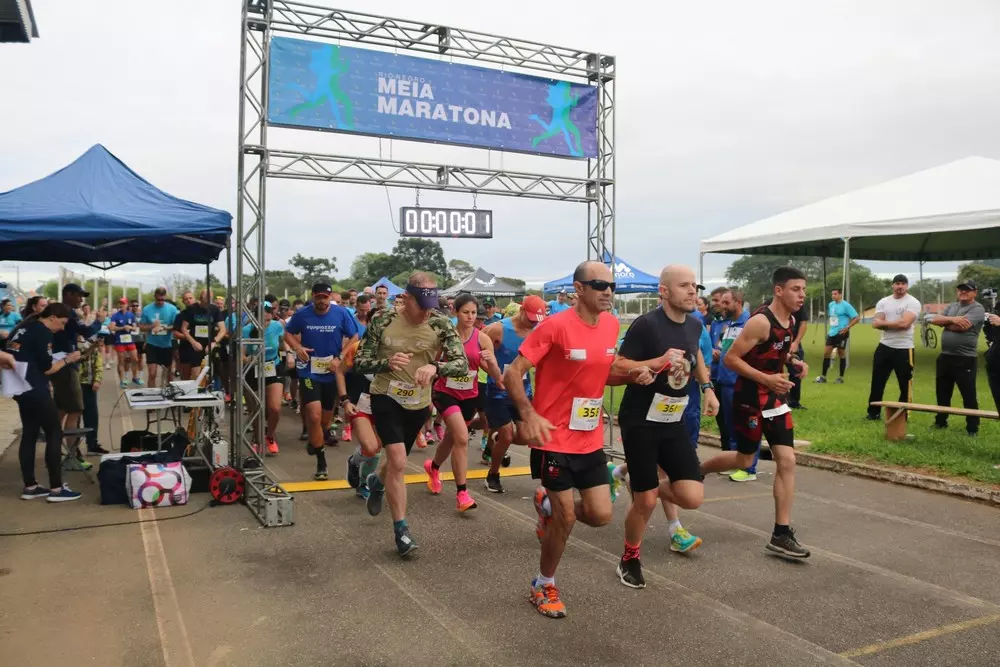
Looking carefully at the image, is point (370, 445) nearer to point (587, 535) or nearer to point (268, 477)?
point (268, 477)

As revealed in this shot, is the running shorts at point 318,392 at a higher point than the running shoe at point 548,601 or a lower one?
higher

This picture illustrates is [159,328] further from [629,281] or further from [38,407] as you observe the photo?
[629,281]

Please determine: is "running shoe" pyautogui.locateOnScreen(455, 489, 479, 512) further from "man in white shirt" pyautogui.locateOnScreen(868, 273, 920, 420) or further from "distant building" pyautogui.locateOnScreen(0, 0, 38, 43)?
"distant building" pyautogui.locateOnScreen(0, 0, 38, 43)

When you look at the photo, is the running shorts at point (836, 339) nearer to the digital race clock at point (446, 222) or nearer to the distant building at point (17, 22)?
the digital race clock at point (446, 222)

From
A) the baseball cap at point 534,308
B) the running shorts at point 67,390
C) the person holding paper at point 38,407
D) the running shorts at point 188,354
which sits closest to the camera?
the person holding paper at point 38,407

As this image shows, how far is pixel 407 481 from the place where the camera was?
802 centimetres

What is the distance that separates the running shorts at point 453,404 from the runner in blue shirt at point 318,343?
5.64 ft

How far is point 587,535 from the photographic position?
19.5ft

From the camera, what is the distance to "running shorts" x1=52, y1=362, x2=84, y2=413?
26.3 feet

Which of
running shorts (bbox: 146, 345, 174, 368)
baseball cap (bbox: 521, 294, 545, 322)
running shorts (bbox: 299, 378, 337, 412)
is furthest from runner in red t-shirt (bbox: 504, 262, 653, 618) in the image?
running shorts (bbox: 146, 345, 174, 368)

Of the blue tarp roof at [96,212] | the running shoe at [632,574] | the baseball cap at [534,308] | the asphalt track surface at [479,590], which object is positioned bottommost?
the asphalt track surface at [479,590]

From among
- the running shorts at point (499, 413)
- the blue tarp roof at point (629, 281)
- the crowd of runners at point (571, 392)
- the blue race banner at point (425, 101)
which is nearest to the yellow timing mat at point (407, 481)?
the crowd of runners at point (571, 392)

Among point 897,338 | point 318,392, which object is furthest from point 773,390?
point 897,338

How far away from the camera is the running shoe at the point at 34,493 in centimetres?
690
